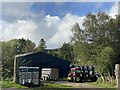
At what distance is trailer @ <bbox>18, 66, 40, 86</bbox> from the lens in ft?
13.5

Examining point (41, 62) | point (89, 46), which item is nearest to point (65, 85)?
point (41, 62)

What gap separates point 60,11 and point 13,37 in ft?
2.52

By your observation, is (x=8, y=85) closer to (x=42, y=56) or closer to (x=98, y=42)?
(x=42, y=56)

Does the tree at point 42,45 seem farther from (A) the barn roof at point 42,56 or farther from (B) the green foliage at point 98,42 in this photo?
(B) the green foliage at point 98,42

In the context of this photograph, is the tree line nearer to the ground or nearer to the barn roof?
the barn roof

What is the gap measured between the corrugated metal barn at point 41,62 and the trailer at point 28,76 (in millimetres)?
62

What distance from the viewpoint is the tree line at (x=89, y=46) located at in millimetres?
3959

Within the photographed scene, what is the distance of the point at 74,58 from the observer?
4.11 m

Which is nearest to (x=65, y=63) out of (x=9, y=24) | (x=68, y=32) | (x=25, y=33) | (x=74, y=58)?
(x=74, y=58)

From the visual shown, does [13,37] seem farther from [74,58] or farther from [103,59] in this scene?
[103,59]

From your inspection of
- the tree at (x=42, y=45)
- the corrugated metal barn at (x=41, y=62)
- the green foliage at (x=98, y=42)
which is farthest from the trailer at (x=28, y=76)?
the green foliage at (x=98, y=42)

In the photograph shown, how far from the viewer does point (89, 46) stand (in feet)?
13.5

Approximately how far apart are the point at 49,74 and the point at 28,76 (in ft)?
1.04

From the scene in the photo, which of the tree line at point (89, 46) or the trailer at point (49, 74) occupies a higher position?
the tree line at point (89, 46)
